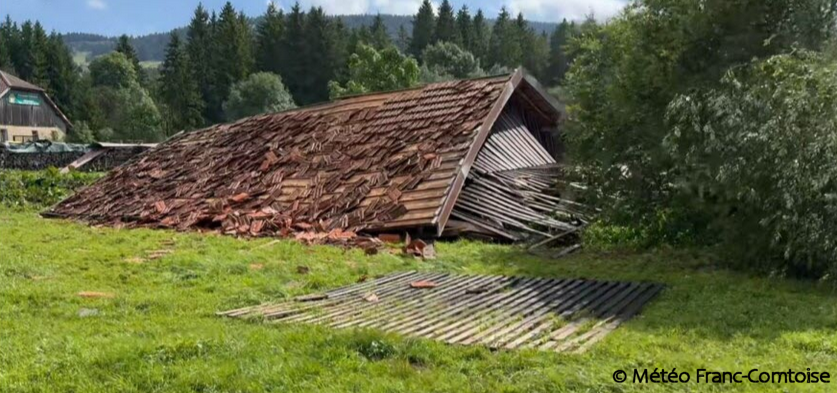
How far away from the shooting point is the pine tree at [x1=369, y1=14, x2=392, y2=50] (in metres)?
58.8

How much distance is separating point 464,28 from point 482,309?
61564 millimetres

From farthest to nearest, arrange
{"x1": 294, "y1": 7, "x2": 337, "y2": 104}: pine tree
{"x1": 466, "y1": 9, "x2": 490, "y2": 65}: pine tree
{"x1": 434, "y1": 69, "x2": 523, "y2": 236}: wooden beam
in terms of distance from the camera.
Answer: {"x1": 466, "y1": 9, "x2": 490, "y2": 65}: pine tree, {"x1": 294, "y1": 7, "x2": 337, "y2": 104}: pine tree, {"x1": 434, "y1": 69, "x2": 523, "y2": 236}: wooden beam

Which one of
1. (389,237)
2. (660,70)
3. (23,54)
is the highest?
(23,54)

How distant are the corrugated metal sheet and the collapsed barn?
3.56 meters

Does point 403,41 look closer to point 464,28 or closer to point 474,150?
point 464,28

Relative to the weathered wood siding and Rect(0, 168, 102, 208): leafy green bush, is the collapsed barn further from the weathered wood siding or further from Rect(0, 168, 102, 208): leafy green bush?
the weathered wood siding

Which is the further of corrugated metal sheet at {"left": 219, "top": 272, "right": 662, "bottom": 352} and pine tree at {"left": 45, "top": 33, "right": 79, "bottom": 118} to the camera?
pine tree at {"left": 45, "top": 33, "right": 79, "bottom": 118}

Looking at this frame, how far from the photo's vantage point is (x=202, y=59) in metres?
59.5

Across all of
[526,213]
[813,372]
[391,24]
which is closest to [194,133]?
[526,213]

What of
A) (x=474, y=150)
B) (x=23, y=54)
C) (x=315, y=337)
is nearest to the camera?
(x=315, y=337)

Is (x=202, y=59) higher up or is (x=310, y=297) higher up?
(x=202, y=59)

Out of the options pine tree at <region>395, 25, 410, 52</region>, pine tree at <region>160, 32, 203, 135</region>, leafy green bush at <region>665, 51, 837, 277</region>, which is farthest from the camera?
pine tree at <region>395, 25, 410, 52</region>

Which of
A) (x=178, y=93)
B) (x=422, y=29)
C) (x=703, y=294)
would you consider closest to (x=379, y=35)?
(x=422, y=29)

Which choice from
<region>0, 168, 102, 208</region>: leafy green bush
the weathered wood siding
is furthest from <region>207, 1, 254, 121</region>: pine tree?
<region>0, 168, 102, 208</region>: leafy green bush
